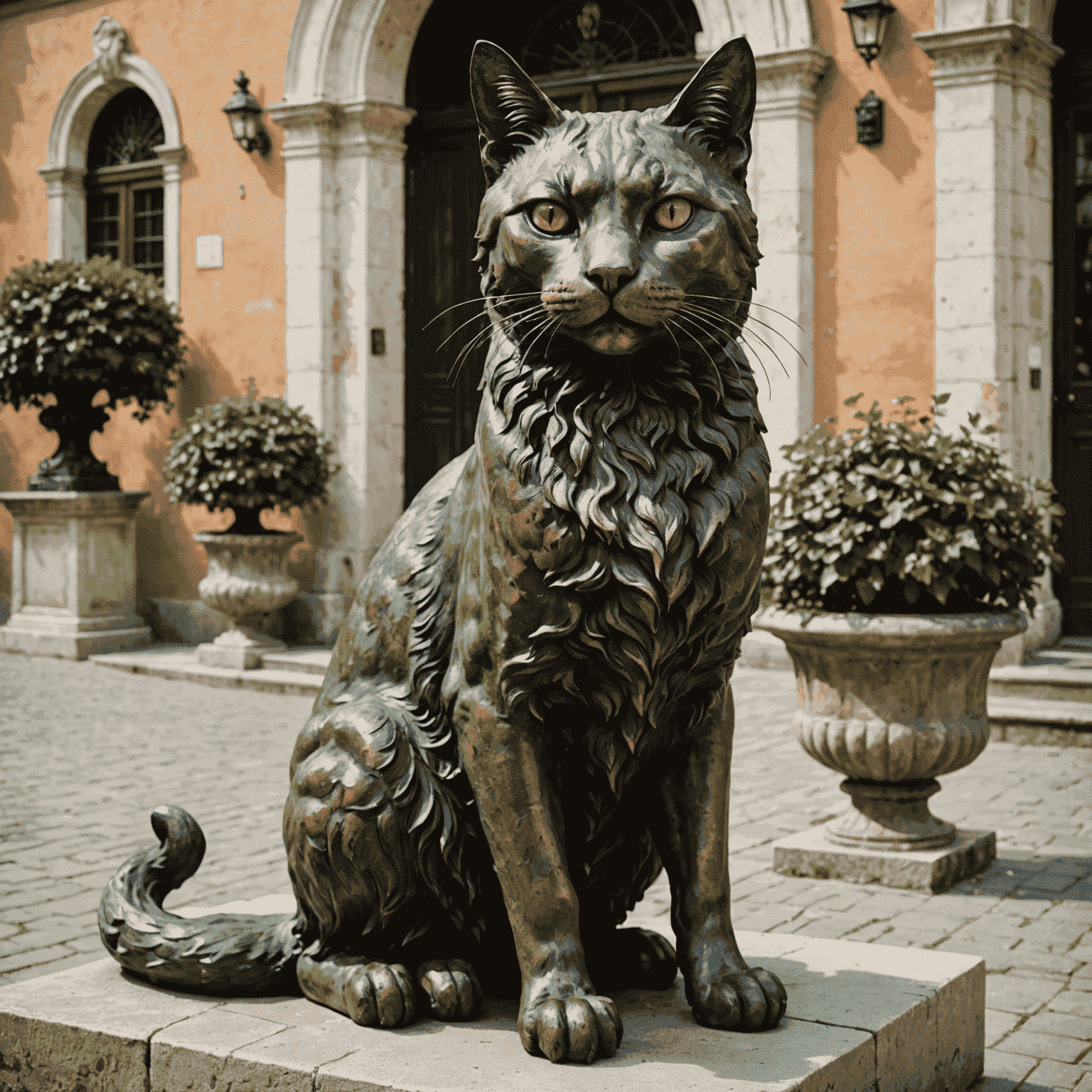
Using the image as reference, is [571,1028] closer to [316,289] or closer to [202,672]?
[202,672]

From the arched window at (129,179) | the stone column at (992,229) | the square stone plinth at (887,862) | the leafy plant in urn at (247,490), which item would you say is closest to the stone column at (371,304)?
the leafy plant in urn at (247,490)

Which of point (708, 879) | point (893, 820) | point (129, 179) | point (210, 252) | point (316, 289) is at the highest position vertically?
point (129, 179)

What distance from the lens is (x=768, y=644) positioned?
28.2 feet

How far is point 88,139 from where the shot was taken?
40.9 ft

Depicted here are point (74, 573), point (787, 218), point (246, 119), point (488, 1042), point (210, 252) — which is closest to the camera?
point (488, 1042)

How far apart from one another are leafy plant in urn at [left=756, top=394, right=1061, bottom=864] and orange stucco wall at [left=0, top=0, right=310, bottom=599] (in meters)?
6.36

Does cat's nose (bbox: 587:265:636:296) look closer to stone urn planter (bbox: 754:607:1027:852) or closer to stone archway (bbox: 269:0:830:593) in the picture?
stone urn planter (bbox: 754:607:1027:852)

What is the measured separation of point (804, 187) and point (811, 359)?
1.08 metres

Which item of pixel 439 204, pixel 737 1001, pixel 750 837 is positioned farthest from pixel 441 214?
pixel 737 1001

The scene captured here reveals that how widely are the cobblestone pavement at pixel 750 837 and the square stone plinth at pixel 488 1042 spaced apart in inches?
19.1

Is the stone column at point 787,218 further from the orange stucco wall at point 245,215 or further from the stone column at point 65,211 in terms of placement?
the stone column at point 65,211

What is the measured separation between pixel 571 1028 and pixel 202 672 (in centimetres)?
788

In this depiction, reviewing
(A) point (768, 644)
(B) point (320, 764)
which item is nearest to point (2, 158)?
(A) point (768, 644)

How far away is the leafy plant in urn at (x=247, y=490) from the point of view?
9.60 metres
